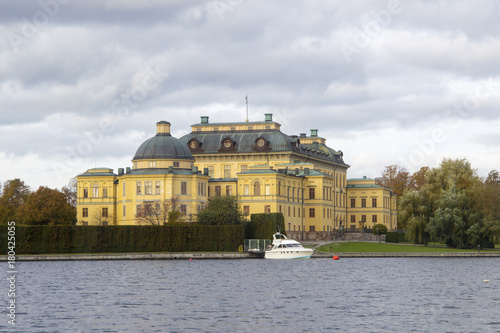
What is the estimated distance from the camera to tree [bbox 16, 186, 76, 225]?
11906cm

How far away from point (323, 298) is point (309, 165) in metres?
80.6

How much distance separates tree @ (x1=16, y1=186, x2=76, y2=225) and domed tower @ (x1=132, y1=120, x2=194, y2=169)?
11238mm

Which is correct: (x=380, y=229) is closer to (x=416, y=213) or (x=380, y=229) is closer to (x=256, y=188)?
(x=256, y=188)

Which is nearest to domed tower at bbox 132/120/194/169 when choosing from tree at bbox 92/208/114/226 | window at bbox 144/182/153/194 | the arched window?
window at bbox 144/182/153/194

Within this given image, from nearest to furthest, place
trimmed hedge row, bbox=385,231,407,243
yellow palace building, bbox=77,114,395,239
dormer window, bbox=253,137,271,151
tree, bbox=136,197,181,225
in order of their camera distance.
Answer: tree, bbox=136,197,181,225 → yellow palace building, bbox=77,114,395,239 → trimmed hedge row, bbox=385,231,407,243 → dormer window, bbox=253,137,271,151

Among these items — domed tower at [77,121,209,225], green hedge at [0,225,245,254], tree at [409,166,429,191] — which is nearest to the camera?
green hedge at [0,225,245,254]

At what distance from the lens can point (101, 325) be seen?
4406 centimetres

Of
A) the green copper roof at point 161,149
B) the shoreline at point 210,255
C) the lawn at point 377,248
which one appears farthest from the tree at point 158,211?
the lawn at point 377,248

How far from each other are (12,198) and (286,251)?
54.7 m

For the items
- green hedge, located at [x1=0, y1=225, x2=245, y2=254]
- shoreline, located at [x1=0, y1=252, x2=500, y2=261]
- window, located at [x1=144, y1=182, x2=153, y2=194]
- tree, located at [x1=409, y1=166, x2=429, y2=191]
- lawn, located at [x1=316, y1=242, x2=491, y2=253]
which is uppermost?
tree, located at [x1=409, y1=166, x2=429, y2=191]

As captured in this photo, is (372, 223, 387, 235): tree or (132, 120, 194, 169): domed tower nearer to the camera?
(132, 120, 194, 169): domed tower

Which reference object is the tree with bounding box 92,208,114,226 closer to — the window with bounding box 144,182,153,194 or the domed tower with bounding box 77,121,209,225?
the domed tower with bounding box 77,121,209,225

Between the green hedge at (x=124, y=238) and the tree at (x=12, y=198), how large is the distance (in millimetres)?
26497

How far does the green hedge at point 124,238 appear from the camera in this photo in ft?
310
